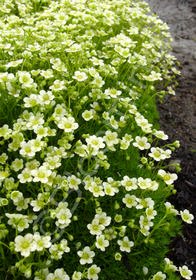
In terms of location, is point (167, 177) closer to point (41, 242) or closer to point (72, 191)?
point (72, 191)

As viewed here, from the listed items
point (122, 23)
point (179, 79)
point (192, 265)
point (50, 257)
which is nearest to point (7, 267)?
point (50, 257)

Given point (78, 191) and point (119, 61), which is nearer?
point (78, 191)

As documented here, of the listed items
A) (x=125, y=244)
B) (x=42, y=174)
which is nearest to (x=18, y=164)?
(x=42, y=174)

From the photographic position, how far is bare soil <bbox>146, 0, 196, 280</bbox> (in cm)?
282

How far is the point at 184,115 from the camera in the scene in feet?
13.9

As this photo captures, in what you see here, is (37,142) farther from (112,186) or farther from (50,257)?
(50,257)

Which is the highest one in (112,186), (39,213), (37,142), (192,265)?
(37,142)

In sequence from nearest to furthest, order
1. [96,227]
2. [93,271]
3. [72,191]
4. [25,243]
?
1. [25,243]
2. [93,271]
3. [96,227]
4. [72,191]

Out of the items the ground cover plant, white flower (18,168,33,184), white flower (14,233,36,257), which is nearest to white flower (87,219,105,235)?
the ground cover plant

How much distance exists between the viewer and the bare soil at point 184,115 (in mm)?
2817

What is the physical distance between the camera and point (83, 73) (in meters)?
2.64

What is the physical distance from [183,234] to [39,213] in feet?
5.50

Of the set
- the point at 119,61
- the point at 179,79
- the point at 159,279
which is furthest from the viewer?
the point at 179,79

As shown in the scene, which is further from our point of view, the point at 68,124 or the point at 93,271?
the point at 68,124
